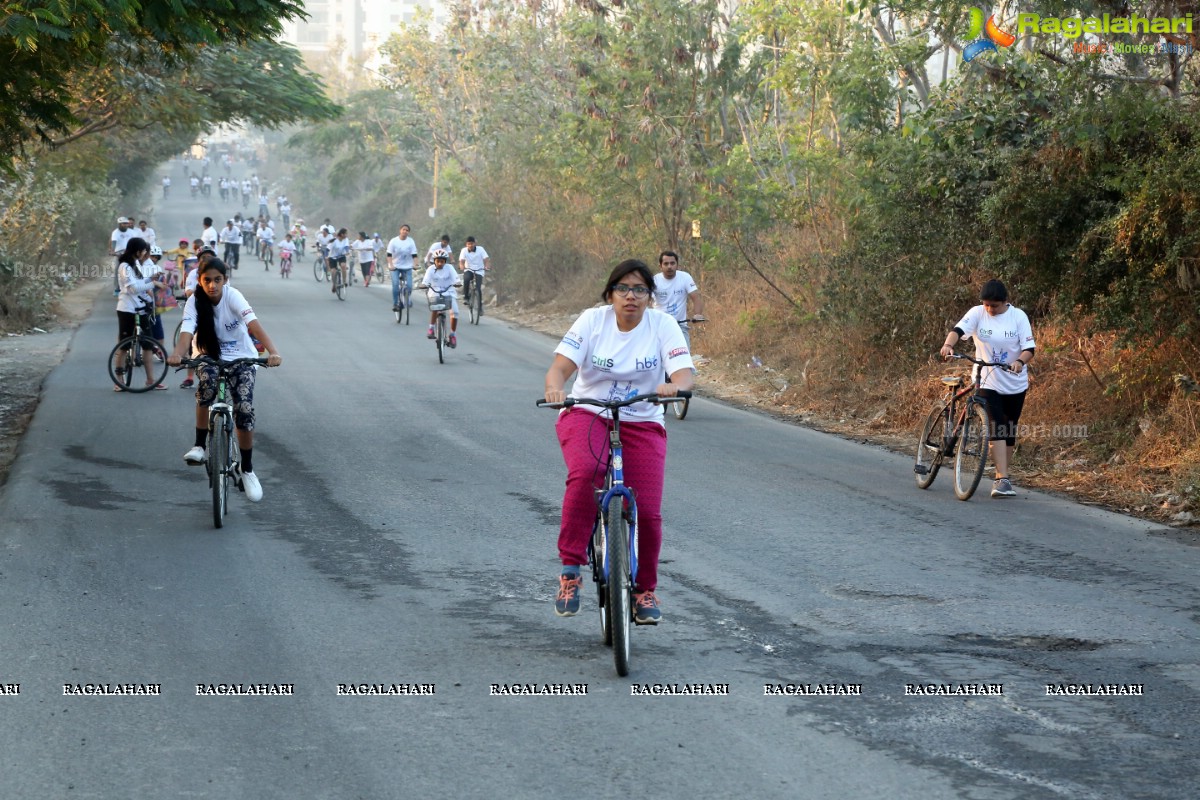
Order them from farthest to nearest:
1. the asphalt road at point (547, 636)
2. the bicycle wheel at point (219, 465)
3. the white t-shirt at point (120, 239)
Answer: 1. the white t-shirt at point (120, 239)
2. the bicycle wheel at point (219, 465)
3. the asphalt road at point (547, 636)

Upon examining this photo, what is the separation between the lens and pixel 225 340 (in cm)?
1040

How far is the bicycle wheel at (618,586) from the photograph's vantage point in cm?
610

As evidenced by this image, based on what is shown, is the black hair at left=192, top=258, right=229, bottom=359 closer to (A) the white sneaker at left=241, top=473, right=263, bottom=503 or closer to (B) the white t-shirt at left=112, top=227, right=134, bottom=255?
(A) the white sneaker at left=241, top=473, right=263, bottom=503

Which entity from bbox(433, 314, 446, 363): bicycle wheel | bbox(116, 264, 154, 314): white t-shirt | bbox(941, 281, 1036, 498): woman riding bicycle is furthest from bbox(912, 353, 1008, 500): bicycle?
bbox(433, 314, 446, 363): bicycle wheel

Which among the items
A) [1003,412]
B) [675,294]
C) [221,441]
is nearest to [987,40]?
[675,294]

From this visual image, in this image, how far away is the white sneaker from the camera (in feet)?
33.7

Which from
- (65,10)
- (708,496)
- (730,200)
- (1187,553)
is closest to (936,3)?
(708,496)

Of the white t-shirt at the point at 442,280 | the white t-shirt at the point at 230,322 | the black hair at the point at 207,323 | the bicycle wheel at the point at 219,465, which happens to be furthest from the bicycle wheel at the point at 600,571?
the white t-shirt at the point at 442,280

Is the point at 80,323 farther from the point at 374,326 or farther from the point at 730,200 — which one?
the point at 730,200

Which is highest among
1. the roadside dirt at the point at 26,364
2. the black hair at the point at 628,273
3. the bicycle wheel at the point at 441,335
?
the black hair at the point at 628,273

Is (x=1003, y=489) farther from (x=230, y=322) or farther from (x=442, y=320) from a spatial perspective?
(x=442, y=320)

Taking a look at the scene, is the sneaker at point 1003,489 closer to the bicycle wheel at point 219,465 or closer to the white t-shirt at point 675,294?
the white t-shirt at point 675,294

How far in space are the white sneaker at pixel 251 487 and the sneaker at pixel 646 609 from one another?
456 centimetres

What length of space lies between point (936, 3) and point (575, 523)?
9591 mm
